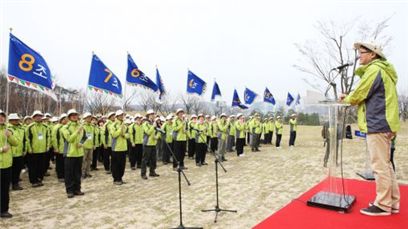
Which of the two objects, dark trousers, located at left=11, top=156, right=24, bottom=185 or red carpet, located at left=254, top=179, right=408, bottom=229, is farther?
dark trousers, located at left=11, top=156, right=24, bottom=185

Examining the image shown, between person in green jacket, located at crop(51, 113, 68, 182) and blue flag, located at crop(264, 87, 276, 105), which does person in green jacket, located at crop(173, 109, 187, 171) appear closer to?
person in green jacket, located at crop(51, 113, 68, 182)

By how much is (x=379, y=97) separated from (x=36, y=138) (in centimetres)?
845

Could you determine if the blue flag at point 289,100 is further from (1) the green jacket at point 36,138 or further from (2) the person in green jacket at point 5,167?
(2) the person in green jacket at point 5,167

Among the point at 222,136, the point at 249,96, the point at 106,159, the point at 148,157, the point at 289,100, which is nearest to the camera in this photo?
the point at 148,157

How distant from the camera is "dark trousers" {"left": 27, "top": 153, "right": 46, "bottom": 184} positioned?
845cm

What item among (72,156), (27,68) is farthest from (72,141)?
(27,68)

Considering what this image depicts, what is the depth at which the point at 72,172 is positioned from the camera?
7059 millimetres

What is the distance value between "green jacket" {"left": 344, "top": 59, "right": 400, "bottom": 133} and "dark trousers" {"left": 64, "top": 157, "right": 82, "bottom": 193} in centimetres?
580

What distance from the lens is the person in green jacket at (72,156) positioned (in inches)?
274

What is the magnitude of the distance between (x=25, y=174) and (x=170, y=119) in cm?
513

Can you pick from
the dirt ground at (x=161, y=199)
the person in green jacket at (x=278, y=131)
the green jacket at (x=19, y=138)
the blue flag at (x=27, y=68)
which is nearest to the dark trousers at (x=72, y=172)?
the dirt ground at (x=161, y=199)

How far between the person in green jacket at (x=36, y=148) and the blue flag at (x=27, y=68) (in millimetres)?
2990

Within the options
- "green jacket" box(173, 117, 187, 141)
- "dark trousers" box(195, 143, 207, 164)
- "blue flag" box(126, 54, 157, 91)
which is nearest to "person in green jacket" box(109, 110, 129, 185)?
"blue flag" box(126, 54, 157, 91)

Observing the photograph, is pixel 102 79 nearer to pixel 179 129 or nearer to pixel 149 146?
pixel 149 146
